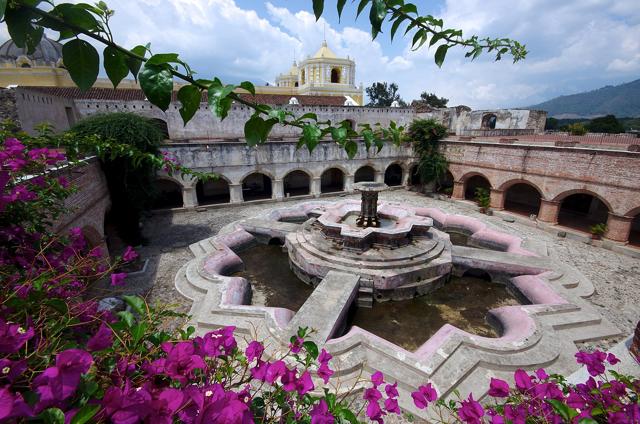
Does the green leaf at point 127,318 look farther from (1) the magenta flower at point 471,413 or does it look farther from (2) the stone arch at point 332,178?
(2) the stone arch at point 332,178

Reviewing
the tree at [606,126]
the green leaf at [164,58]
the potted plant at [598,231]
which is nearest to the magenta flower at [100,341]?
the green leaf at [164,58]

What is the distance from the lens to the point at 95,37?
32.4 inches

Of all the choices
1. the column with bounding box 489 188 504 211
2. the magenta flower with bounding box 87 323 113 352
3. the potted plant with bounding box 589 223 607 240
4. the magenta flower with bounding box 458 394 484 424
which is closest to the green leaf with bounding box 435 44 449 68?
the magenta flower with bounding box 458 394 484 424

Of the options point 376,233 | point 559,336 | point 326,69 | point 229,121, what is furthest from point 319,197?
point 326,69

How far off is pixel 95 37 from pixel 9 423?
113 centimetres

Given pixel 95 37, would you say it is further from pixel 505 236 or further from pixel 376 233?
pixel 505 236

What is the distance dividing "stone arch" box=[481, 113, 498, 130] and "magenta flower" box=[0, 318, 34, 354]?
86.4 feet

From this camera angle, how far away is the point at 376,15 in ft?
4.52

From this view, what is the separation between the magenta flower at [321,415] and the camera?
4.06 feet

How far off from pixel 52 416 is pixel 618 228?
15.6 metres

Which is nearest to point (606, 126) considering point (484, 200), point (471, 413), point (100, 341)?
point (484, 200)

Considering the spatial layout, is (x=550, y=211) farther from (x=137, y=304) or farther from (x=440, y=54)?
(x=137, y=304)

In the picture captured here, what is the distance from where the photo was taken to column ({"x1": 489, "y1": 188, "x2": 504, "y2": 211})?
15102mm

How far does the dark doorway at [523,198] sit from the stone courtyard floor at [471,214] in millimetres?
3703
